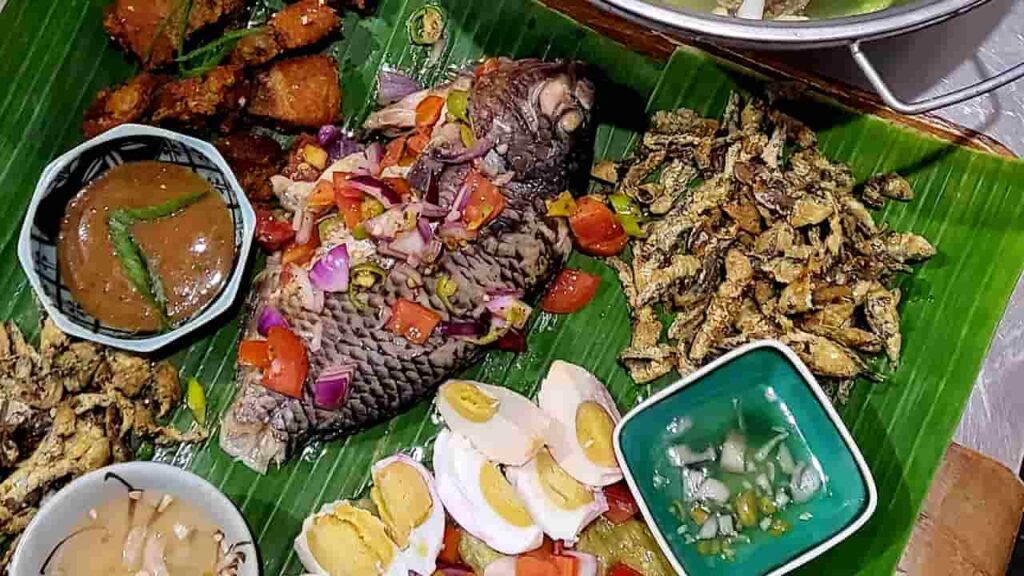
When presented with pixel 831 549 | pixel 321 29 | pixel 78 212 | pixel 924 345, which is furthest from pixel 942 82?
pixel 78 212

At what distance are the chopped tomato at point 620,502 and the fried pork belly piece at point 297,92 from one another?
1.47m

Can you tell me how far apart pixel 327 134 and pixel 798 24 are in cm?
148

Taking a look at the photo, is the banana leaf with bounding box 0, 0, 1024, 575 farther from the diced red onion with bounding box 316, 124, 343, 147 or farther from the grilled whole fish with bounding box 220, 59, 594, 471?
the diced red onion with bounding box 316, 124, 343, 147

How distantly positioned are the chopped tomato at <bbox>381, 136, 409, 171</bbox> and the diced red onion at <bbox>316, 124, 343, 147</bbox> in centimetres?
18

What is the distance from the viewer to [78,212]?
2990 millimetres

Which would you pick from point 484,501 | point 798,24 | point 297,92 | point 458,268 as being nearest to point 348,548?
point 484,501

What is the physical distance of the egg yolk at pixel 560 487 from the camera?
10.1 ft

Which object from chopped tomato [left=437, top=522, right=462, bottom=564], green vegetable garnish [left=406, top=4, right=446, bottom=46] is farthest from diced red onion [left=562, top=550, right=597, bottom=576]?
green vegetable garnish [left=406, top=4, right=446, bottom=46]

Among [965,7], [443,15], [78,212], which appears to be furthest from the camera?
[443,15]

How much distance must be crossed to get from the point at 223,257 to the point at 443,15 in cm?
103

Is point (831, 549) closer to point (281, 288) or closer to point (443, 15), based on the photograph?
point (281, 288)

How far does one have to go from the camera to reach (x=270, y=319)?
305 cm

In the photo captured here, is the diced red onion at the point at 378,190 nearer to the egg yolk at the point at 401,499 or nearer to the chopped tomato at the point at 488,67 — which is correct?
the chopped tomato at the point at 488,67

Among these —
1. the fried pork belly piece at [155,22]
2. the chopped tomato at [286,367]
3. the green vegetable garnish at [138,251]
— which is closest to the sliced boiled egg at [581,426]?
the chopped tomato at [286,367]
